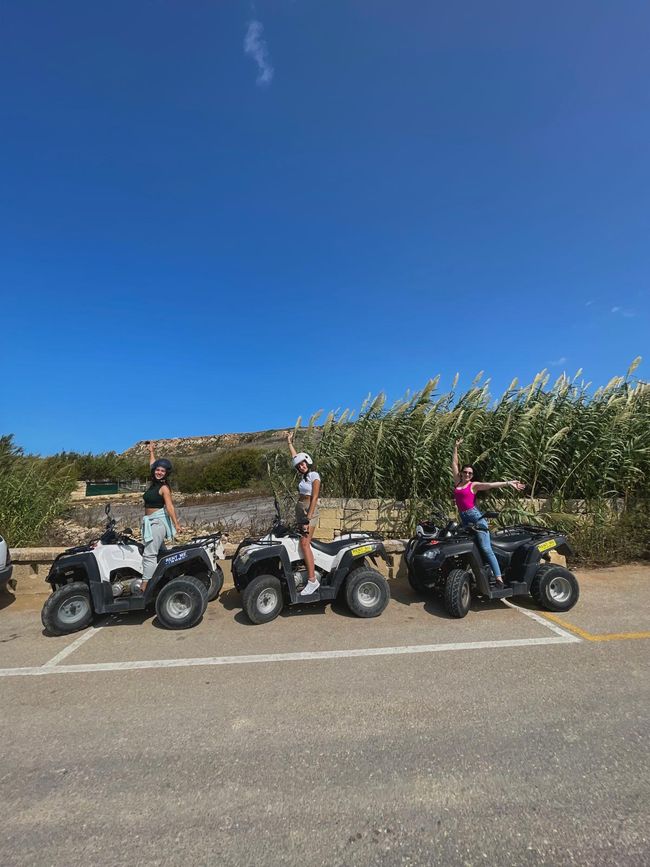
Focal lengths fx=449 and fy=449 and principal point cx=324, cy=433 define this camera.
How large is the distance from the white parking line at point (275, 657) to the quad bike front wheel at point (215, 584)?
1.56 m

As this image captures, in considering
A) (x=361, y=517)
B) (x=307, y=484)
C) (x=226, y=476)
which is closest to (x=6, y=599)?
(x=307, y=484)

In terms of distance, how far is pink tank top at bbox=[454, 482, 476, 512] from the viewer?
17.4 feet

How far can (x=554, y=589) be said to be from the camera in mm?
5039

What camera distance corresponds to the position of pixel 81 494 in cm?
1659

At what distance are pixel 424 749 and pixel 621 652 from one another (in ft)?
7.75

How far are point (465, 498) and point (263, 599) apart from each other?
8.50ft

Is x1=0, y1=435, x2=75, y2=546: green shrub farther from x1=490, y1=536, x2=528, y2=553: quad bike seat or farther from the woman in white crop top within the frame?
x1=490, y1=536, x2=528, y2=553: quad bike seat

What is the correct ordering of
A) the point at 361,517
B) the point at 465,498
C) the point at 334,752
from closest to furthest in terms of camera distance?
1. the point at 334,752
2. the point at 465,498
3. the point at 361,517

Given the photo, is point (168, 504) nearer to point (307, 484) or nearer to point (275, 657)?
point (307, 484)

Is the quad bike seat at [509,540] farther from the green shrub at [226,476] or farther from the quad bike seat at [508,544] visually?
the green shrub at [226,476]

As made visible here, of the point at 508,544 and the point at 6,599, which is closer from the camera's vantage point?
the point at 508,544

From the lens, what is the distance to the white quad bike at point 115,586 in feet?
15.1

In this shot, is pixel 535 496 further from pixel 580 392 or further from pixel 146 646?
pixel 146 646

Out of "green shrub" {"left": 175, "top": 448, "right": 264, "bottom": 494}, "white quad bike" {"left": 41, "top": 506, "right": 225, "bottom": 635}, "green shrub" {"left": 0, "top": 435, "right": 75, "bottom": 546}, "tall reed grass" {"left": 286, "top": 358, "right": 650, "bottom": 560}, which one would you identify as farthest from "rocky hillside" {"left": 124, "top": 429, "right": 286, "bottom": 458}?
"white quad bike" {"left": 41, "top": 506, "right": 225, "bottom": 635}
